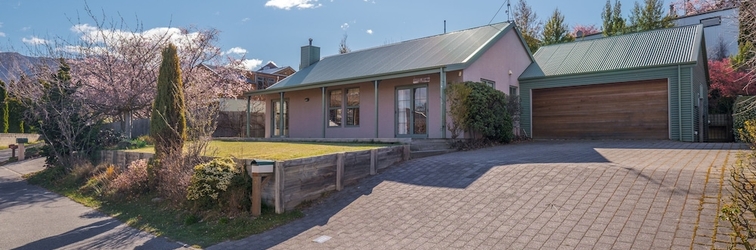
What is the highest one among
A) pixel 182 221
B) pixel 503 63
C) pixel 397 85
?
pixel 503 63

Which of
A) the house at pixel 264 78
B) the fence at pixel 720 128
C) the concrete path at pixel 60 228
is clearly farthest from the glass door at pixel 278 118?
the fence at pixel 720 128

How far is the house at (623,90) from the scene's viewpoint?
12664 mm

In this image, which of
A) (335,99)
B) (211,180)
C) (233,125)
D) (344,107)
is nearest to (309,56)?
(335,99)

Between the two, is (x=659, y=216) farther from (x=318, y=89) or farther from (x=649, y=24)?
(x=649, y=24)

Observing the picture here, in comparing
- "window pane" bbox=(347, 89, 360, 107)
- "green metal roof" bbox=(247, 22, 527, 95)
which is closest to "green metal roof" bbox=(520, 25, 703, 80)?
"green metal roof" bbox=(247, 22, 527, 95)

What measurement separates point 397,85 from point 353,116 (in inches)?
92.4

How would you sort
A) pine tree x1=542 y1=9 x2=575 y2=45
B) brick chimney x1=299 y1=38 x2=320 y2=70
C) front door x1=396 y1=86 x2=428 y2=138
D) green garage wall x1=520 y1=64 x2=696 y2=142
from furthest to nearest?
pine tree x1=542 y1=9 x2=575 y2=45 < brick chimney x1=299 y1=38 x2=320 y2=70 < front door x1=396 y1=86 x2=428 y2=138 < green garage wall x1=520 y1=64 x2=696 y2=142

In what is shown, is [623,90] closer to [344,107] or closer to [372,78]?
[372,78]

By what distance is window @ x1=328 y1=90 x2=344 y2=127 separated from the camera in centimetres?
1603

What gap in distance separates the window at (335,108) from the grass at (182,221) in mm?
8395

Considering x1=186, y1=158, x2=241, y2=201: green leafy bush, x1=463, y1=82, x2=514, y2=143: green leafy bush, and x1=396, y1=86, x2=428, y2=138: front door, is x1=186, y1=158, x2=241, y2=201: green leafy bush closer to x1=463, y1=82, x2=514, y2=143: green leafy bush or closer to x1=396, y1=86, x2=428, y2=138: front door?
x1=463, y1=82, x2=514, y2=143: green leafy bush

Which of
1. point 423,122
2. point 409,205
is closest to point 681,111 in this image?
point 423,122

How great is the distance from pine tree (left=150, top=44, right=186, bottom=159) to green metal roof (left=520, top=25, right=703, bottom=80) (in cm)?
1179

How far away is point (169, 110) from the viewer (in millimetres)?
8867
